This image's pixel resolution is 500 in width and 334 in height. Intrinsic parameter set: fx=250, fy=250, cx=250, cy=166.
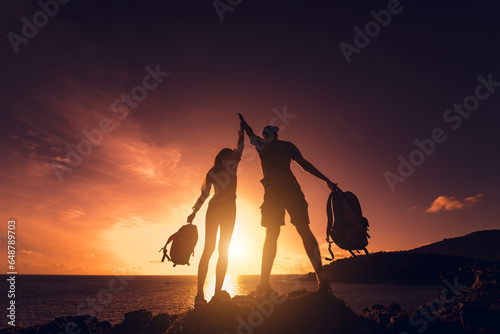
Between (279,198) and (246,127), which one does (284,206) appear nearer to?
(279,198)

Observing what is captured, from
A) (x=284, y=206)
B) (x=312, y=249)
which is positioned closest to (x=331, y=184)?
(x=284, y=206)

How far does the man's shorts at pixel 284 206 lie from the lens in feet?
15.5

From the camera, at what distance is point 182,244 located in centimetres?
532

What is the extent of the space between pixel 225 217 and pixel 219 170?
3.29 feet

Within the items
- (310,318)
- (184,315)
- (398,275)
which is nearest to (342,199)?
(310,318)

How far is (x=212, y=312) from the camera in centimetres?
418

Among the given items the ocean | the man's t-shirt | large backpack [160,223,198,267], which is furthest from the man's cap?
the ocean

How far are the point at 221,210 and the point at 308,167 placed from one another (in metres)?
1.95

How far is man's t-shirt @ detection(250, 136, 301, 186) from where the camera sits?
493 cm

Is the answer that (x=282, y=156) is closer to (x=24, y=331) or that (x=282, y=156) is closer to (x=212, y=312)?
(x=212, y=312)

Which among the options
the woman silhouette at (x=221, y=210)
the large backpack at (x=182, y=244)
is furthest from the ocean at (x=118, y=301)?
the woman silhouette at (x=221, y=210)

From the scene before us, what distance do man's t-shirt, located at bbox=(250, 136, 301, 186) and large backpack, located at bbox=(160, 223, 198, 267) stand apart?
1.93 m

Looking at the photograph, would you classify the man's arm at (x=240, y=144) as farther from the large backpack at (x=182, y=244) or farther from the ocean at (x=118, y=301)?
the ocean at (x=118, y=301)

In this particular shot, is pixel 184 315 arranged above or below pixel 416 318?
above
